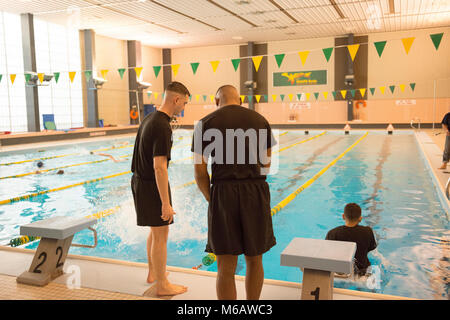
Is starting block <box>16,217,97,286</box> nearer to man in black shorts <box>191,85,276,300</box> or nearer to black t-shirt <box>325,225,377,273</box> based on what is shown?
man in black shorts <box>191,85,276,300</box>

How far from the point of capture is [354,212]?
3271 mm

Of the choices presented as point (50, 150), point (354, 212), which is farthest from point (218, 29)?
point (354, 212)

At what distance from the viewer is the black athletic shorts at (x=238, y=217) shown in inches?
83.0

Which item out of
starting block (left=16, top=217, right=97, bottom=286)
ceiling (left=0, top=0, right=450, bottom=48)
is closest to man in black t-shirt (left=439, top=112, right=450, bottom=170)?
starting block (left=16, top=217, right=97, bottom=286)

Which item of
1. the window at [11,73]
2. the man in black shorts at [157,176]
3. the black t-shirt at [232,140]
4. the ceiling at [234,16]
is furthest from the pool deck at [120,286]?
the window at [11,73]

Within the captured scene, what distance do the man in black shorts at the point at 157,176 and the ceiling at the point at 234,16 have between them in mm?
11973

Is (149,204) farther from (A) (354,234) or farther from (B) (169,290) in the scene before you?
(A) (354,234)

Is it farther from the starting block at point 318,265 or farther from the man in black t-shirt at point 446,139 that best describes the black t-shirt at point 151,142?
the man in black t-shirt at point 446,139

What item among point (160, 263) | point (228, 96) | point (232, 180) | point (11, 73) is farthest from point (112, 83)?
point (232, 180)

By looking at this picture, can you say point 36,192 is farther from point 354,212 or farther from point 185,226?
point 354,212

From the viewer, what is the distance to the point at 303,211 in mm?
6227

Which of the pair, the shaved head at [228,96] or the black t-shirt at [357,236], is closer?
the shaved head at [228,96]

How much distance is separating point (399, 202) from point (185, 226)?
11.5ft

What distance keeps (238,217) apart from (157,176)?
0.62 metres
